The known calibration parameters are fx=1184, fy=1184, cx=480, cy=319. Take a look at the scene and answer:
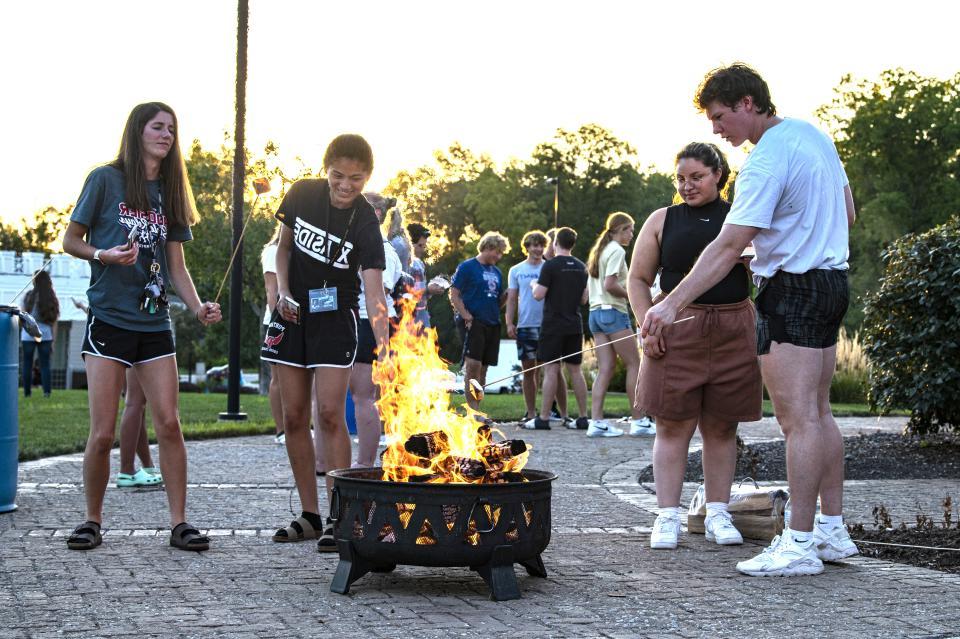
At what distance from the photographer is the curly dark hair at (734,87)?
5.30m

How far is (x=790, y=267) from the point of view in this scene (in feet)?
17.3

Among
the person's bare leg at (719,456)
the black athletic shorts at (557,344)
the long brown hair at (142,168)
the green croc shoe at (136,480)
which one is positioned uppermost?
the long brown hair at (142,168)

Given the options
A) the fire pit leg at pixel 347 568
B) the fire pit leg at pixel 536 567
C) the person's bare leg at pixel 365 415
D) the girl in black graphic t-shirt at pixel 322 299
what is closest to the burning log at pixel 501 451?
the fire pit leg at pixel 536 567

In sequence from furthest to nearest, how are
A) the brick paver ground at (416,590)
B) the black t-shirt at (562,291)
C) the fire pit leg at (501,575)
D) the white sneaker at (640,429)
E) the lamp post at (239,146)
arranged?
the lamp post at (239,146)
the black t-shirt at (562,291)
the white sneaker at (640,429)
the fire pit leg at (501,575)
the brick paver ground at (416,590)

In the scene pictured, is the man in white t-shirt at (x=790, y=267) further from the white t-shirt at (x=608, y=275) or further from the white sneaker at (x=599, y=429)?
the white sneaker at (x=599, y=429)

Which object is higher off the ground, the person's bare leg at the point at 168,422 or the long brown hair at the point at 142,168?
the long brown hair at the point at 142,168

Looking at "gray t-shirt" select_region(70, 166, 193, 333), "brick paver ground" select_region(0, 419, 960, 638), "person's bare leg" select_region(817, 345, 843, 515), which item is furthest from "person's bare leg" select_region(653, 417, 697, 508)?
"gray t-shirt" select_region(70, 166, 193, 333)

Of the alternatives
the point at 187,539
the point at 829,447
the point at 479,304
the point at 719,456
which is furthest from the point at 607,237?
the point at 187,539

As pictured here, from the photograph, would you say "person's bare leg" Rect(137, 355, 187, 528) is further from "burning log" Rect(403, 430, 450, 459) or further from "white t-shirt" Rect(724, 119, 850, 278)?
"white t-shirt" Rect(724, 119, 850, 278)

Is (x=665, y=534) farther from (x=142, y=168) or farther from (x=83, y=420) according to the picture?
(x=83, y=420)

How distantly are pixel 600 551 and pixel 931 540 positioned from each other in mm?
1672

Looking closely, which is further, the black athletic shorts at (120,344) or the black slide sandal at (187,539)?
the black athletic shorts at (120,344)

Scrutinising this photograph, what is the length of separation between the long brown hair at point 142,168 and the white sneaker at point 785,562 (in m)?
3.28

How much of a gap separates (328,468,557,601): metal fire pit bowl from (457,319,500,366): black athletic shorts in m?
8.49
